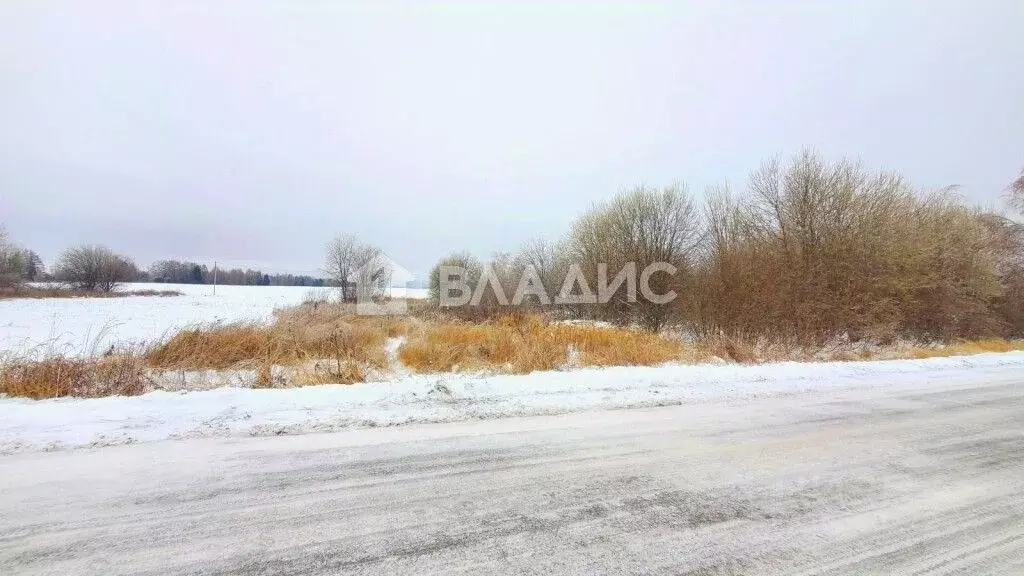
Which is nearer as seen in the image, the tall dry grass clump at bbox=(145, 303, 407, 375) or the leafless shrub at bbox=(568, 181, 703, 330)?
the tall dry grass clump at bbox=(145, 303, 407, 375)

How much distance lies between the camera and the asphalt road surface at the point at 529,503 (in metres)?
2.26

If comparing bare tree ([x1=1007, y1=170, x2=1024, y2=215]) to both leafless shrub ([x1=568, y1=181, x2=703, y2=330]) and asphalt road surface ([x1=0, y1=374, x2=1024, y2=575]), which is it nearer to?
leafless shrub ([x1=568, y1=181, x2=703, y2=330])

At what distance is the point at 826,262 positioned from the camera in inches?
645

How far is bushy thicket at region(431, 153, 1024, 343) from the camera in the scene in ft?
48.0

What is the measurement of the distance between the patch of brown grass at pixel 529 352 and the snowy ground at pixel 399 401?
75 centimetres

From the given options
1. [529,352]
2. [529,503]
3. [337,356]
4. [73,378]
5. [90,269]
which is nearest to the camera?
[529,503]

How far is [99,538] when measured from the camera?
7.80 feet

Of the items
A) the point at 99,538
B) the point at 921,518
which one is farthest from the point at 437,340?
Result: the point at 921,518

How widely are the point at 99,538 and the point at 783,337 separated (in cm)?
1650

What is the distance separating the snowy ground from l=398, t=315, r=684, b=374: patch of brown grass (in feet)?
2.45

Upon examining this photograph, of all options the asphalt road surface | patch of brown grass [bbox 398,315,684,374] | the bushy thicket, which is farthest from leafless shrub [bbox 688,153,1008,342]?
the asphalt road surface

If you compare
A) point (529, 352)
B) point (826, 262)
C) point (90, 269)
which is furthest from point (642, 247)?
point (90, 269)

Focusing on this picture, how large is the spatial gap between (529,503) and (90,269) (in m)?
80.0

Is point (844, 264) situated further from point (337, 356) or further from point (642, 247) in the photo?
point (337, 356)
